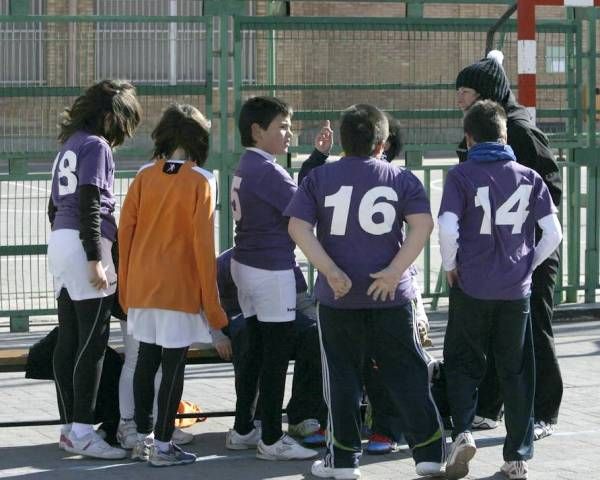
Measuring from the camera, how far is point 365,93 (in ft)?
35.2

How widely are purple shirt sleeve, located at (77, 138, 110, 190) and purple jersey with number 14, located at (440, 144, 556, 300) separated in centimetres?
162

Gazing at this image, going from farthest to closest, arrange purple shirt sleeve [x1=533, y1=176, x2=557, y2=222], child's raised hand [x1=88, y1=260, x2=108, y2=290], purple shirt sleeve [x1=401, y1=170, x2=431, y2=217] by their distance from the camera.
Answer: child's raised hand [x1=88, y1=260, x2=108, y2=290] < purple shirt sleeve [x1=533, y1=176, x2=557, y2=222] < purple shirt sleeve [x1=401, y1=170, x2=431, y2=217]

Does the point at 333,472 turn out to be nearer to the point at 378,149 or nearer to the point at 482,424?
the point at 482,424

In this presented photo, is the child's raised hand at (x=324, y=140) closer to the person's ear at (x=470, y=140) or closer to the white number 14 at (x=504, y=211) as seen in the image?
the person's ear at (x=470, y=140)

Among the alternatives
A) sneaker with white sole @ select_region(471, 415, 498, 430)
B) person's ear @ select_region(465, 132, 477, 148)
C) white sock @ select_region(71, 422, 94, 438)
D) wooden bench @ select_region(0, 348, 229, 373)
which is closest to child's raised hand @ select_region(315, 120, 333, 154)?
person's ear @ select_region(465, 132, 477, 148)

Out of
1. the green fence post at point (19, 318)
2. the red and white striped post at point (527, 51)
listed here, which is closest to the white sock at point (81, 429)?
the green fence post at point (19, 318)

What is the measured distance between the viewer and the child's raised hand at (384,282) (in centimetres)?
598

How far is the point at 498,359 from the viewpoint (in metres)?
6.35

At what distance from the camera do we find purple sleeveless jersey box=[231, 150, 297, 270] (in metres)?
6.57

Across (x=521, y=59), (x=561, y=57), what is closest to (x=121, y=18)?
(x=521, y=59)

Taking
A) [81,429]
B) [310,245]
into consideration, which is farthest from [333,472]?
[81,429]

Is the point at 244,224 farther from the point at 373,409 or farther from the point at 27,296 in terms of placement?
the point at 27,296

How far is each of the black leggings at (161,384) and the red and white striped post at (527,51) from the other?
4.21 meters

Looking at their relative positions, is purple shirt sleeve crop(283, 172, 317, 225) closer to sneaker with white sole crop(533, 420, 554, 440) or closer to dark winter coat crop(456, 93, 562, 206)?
dark winter coat crop(456, 93, 562, 206)
